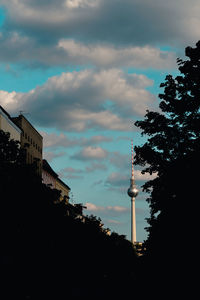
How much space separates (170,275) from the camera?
1191 inches

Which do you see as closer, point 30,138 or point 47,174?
point 30,138

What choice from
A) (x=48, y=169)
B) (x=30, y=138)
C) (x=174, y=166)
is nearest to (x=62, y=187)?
(x=48, y=169)

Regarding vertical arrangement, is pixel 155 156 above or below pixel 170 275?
above

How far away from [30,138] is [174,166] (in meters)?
43.7

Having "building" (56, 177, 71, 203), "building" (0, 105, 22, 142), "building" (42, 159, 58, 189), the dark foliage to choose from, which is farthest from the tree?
"building" (56, 177, 71, 203)

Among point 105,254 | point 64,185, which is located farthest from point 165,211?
point 64,185

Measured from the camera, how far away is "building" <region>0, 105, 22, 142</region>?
58244 millimetres

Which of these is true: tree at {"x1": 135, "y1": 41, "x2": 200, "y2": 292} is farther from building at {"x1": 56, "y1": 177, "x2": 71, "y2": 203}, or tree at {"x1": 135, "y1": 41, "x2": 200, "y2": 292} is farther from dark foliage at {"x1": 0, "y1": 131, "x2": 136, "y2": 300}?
building at {"x1": 56, "y1": 177, "x2": 71, "y2": 203}

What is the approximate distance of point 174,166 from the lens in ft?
111

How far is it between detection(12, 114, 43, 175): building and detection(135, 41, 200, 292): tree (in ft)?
86.8

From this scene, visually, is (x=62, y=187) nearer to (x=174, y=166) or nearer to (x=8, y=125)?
(x=8, y=125)

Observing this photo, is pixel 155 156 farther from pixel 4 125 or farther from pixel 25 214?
pixel 4 125

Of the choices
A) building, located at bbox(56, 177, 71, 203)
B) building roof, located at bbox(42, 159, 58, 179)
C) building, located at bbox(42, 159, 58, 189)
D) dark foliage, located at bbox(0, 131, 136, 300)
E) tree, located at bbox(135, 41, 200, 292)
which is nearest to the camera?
dark foliage, located at bbox(0, 131, 136, 300)

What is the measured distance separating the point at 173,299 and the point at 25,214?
7.78m
